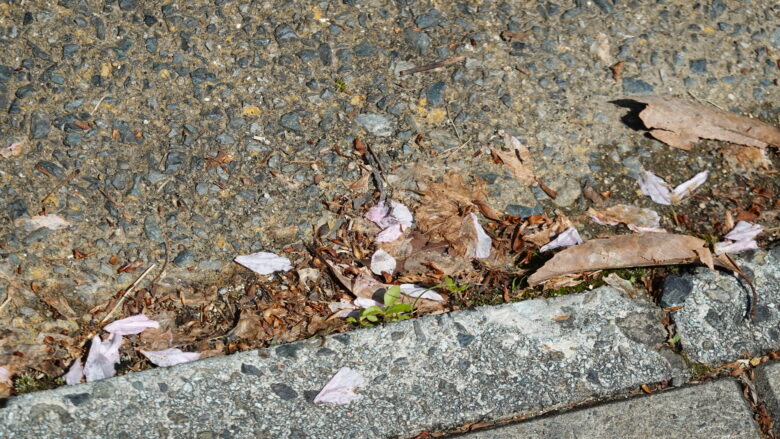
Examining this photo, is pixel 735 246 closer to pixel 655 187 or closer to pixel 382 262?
pixel 655 187

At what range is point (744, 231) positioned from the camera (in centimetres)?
284

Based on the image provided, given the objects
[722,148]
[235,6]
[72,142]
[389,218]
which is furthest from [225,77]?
[722,148]

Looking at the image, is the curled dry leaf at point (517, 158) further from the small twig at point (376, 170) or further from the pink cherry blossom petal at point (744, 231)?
the pink cherry blossom petal at point (744, 231)

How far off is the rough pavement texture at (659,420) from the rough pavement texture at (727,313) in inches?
6.0

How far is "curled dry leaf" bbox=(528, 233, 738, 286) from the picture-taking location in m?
2.64

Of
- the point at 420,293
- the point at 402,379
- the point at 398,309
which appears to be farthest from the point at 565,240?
the point at 402,379

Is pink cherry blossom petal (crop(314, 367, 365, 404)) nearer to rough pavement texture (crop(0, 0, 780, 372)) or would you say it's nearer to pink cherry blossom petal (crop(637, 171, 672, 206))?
rough pavement texture (crop(0, 0, 780, 372))

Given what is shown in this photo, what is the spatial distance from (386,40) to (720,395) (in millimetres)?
1951

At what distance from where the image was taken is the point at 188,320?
8.23 feet

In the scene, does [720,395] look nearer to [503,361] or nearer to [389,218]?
[503,361]

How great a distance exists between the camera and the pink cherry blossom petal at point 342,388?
232cm

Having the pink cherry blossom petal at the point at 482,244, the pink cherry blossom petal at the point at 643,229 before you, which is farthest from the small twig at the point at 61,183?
the pink cherry blossom petal at the point at 643,229

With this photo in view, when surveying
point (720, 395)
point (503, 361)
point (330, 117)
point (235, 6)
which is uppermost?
point (235, 6)

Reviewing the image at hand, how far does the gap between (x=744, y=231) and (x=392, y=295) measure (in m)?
1.40
